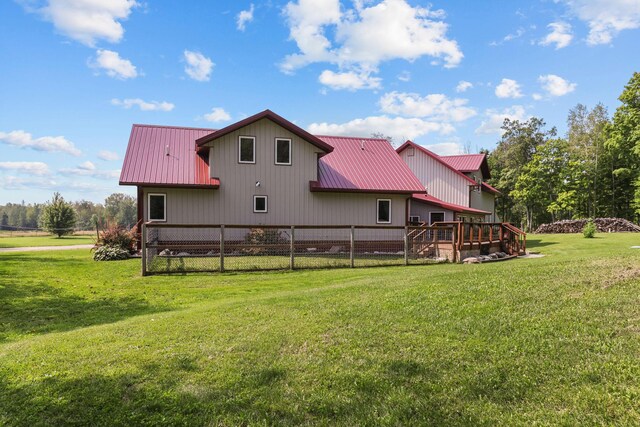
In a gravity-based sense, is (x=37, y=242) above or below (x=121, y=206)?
below

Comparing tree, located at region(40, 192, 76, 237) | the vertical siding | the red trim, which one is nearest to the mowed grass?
the red trim

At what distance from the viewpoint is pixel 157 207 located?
1784cm

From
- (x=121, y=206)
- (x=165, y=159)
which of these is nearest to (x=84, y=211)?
(x=121, y=206)

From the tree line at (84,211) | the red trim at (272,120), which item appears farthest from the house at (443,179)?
the tree line at (84,211)

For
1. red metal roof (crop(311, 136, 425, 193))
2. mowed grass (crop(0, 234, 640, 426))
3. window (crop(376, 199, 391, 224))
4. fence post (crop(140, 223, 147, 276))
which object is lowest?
mowed grass (crop(0, 234, 640, 426))

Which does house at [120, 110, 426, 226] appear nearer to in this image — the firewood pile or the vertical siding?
the vertical siding

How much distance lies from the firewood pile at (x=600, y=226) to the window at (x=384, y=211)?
22944 millimetres

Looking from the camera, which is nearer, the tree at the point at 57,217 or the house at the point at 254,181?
the house at the point at 254,181

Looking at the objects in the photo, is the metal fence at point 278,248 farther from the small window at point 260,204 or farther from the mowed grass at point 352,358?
the mowed grass at point 352,358

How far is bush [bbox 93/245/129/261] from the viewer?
15242 millimetres

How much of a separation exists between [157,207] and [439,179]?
1865 cm

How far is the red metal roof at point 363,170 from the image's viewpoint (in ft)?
65.1

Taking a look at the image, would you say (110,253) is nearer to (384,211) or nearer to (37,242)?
(384,211)

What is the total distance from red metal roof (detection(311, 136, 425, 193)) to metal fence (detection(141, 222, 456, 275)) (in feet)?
8.37
